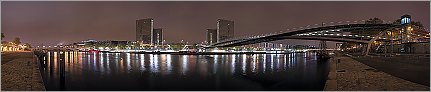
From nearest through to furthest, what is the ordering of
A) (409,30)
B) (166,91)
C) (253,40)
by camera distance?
(166,91)
(409,30)
(253,40)

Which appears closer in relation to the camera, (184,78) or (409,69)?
(184,78)

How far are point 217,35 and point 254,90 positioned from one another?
556ft

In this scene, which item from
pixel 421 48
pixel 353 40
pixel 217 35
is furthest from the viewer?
pixel 217 35

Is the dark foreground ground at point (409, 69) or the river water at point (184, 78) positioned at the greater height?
the dark foreground ground at point (409, 69)

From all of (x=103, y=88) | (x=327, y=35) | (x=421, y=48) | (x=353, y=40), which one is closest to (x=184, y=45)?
(x=327, y=35)

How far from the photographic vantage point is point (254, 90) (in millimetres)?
11961

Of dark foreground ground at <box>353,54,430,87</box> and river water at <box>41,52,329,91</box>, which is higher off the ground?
dark foreground ground at <box>353,54,430,87</box>

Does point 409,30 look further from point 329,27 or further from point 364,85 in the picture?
point 364,85

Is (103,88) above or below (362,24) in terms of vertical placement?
below

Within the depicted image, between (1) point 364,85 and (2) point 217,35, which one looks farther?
(2) point 217,35

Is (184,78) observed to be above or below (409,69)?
below

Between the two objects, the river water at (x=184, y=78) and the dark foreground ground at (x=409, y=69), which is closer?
the dark foreground ground at (x=409, y=69)

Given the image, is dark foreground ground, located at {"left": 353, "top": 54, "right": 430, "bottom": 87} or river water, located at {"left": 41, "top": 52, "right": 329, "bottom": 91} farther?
river water, located at {"left": 41, "top": 52, "right": 329, "bottom": 91}

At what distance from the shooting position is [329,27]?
76375 millimetres
